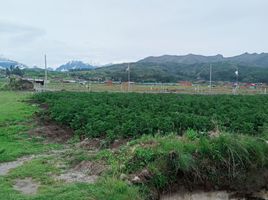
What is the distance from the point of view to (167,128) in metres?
11.5

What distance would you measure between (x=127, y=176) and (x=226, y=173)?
2.39 metres

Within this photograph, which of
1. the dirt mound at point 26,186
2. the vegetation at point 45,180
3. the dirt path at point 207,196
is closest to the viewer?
the vegetation at point 45,180

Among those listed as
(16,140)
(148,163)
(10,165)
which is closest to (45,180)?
(10,165)

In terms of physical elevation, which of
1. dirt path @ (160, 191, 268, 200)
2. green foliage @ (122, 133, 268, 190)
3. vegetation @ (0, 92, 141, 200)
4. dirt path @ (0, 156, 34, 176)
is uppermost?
green foliage @ (122, 133, 268, 190)

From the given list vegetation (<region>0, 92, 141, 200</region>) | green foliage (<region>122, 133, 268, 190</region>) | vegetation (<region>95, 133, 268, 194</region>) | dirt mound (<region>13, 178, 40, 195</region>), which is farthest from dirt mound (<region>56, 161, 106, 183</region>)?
green foliage (<region>122, 133, 268, 190</region>)

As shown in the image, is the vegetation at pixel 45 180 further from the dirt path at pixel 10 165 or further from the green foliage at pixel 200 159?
the green foliage at pixel 200 159

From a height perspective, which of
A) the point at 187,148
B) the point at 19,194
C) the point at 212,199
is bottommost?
the point at 212,199

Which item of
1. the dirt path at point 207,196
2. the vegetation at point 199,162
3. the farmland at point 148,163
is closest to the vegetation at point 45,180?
the farmland at point 148,163

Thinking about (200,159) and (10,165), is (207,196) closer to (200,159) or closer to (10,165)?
(200,159)

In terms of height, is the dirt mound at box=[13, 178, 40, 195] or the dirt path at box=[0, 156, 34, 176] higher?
the dirt mound at box=[13, 178, 40, 195]

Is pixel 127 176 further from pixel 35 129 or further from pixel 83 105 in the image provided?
pixel 83 105

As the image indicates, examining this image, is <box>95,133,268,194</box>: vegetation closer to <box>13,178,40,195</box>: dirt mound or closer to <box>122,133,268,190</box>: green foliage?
<box>122,133,268,190</box>: green foliage

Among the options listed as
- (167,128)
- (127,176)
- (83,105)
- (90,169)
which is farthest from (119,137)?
(83,105)

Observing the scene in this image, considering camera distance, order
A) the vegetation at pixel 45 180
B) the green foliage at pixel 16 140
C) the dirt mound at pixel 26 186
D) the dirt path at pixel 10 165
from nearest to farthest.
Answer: the vegetation at pixel 45 180
the dirt mound at pixel 26 186
the dirt path at pixel 10 165
the green foliage at pixel 16 140
